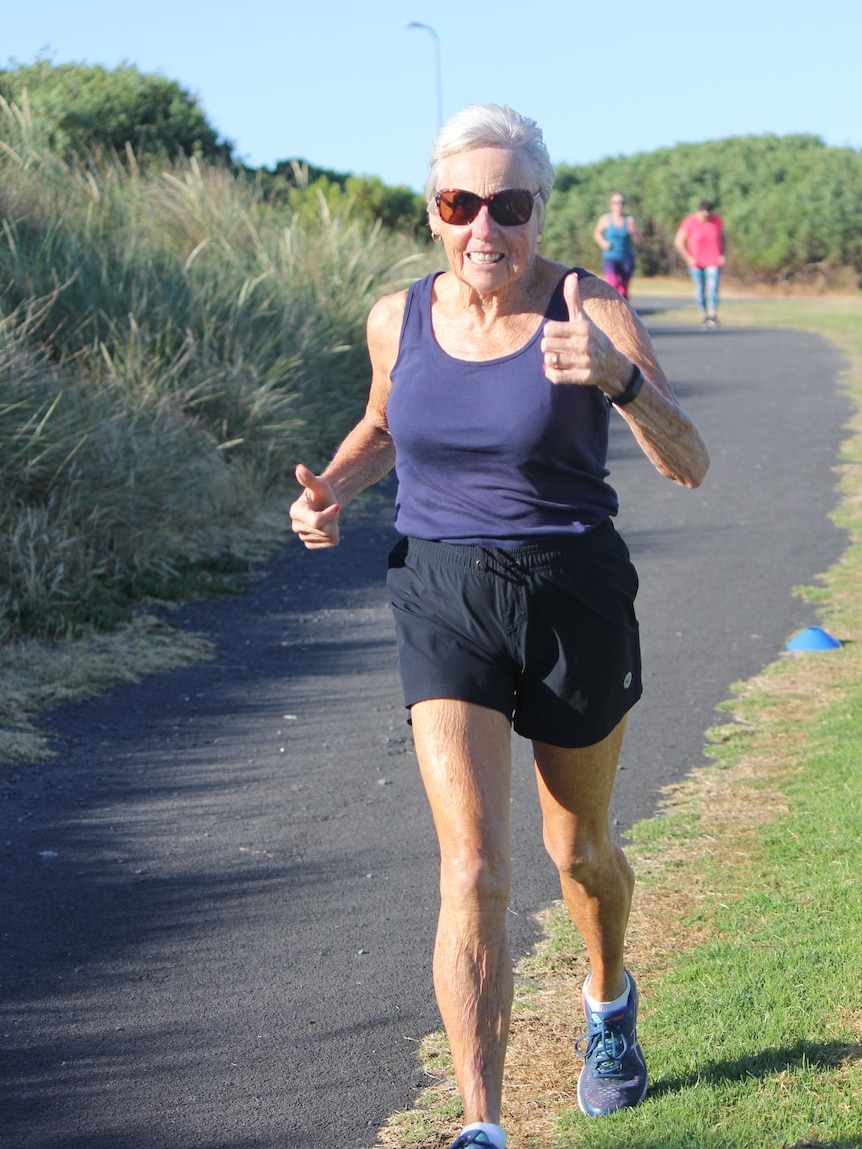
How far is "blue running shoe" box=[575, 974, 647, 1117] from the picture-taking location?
340 centimetres

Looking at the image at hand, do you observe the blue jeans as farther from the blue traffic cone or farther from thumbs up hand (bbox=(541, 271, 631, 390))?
thumbs up hand (bbox=(541, 271, 631, 390))

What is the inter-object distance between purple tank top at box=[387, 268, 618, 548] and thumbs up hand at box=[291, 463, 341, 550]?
260 millimetres

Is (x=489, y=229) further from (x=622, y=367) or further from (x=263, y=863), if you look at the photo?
(x=263, y=863)

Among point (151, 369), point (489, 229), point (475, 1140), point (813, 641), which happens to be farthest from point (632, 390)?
point (151, 369)

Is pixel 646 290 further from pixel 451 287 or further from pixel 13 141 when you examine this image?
pixel 451 287

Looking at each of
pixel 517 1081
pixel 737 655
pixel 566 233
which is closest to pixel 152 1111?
pixel 517 1081

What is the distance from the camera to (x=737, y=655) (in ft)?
26.0

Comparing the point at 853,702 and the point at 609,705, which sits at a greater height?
the point at 609,705

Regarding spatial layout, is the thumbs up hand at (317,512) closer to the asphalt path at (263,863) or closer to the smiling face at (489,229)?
the smiling face at (489,229)

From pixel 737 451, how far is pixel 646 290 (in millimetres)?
27253

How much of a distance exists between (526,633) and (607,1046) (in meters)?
1.03

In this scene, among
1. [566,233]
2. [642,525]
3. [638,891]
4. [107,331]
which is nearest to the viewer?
[638,891]

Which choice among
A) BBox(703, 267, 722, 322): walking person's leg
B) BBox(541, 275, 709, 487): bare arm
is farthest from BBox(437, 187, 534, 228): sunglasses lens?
BBox(703, 267, 722, 322): walking person's leg

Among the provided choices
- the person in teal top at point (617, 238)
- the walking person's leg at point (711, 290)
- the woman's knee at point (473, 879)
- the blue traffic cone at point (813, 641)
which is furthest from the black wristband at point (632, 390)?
the walking person's leg at point (711, 290)
